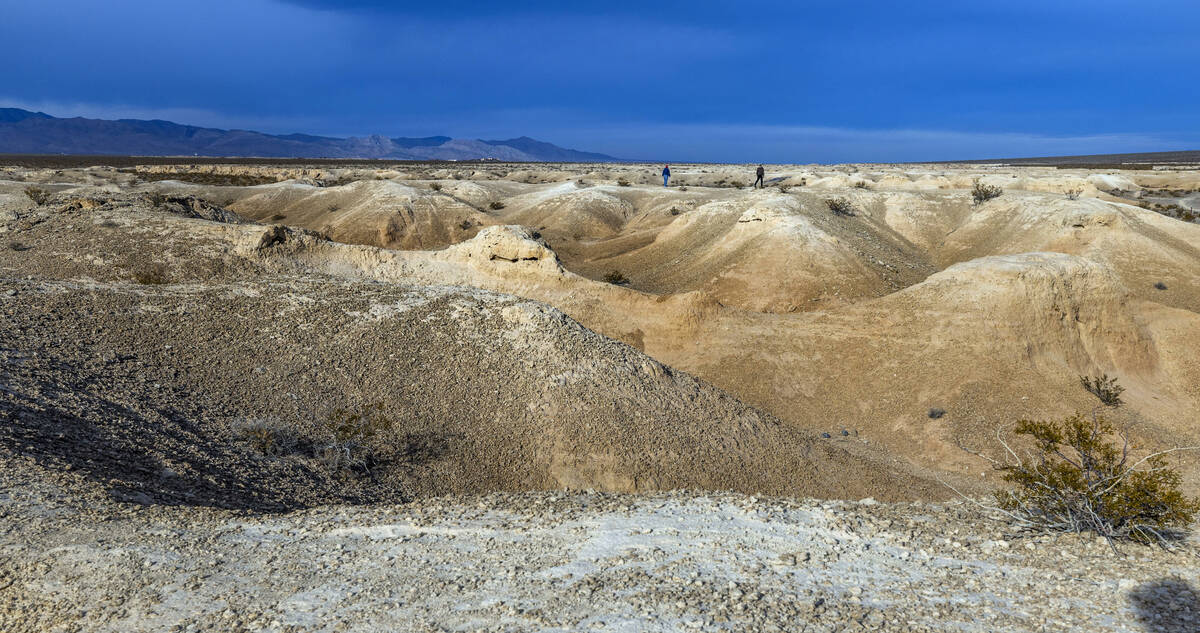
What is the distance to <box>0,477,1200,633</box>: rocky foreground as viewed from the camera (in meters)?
5.23

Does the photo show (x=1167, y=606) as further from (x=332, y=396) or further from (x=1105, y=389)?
(x=1105, y=389)

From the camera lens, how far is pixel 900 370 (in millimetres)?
17141

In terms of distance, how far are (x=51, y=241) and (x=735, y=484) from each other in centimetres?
1610

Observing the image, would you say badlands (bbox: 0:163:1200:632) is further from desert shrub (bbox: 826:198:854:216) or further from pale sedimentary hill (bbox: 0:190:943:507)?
desert shrub (bbox: 826:198:854:216)

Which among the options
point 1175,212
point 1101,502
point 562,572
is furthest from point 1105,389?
point 1175,212

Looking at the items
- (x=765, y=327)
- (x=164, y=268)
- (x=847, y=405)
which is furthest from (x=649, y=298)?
(x=164, y=268)

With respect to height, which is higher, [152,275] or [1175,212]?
[1175,212]

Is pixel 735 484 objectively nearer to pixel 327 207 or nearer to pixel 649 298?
pixel 649 298

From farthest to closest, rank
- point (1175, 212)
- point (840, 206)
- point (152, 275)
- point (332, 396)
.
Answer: point (1175, 212)
point (840, 206)
point (152, 275)
point (332, 396)

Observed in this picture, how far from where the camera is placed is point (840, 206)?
35.7 metres

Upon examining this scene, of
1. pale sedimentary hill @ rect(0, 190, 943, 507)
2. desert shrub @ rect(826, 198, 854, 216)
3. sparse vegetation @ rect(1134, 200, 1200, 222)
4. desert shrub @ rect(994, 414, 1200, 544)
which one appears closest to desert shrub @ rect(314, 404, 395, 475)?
pale sedimentary hill @ rect(0, 190, 943, 507)

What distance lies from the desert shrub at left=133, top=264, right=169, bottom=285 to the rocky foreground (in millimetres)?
9405

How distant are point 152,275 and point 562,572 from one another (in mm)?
13151

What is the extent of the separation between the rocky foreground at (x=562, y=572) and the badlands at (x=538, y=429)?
3 centimetres
